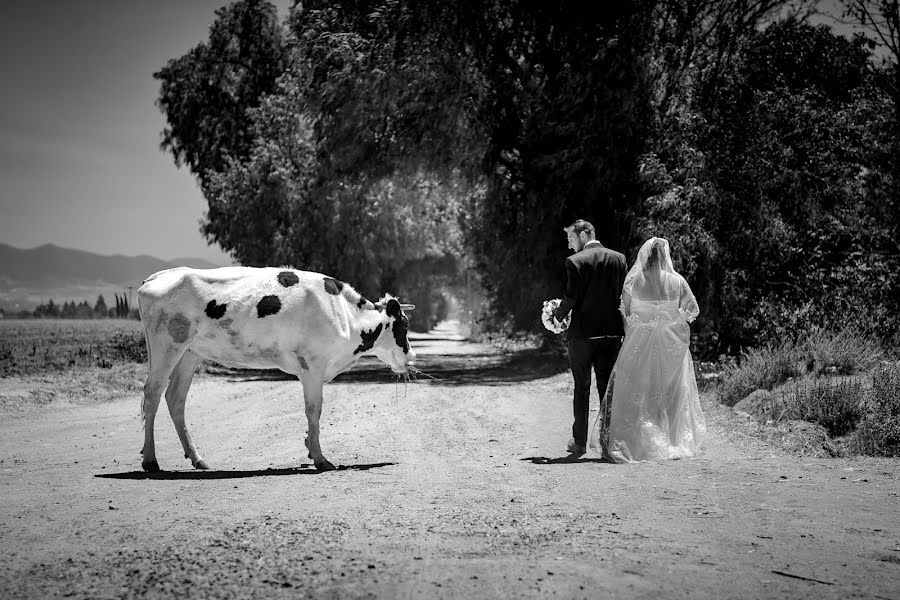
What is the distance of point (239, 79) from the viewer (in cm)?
4275

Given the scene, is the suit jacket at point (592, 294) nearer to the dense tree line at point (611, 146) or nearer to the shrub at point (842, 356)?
the shrub at point (842, 356)

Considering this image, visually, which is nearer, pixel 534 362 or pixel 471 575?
pixel 471 575

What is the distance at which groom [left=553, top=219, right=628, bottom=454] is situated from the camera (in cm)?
1024

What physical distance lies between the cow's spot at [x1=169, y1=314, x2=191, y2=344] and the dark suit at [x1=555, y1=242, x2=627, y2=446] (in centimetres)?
411

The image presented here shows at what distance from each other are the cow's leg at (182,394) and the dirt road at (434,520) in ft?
0.87

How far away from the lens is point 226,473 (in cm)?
923

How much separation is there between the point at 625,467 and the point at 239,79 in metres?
37.3

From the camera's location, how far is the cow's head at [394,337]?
10.9 meters

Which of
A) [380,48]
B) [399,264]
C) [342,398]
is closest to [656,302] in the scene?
[342,398]

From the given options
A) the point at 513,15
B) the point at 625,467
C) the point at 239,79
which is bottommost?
the point at 625,467

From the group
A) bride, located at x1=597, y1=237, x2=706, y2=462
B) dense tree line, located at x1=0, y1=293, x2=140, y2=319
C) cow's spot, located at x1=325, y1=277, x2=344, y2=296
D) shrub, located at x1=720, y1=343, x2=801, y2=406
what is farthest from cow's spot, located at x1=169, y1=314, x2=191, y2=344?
dense tree line, located at x1=0, y1=293, x2=140, y2=319

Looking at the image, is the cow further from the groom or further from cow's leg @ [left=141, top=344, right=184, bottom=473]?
the groom

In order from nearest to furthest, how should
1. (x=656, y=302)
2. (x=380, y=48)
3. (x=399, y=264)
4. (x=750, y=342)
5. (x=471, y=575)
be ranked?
(x=471, y=575) → (x=656, y=302) → (x=750, y=342) → (x=380, y=48) → (x=399, y=264)

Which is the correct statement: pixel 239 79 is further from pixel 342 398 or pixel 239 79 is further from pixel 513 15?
pixel 342 398
